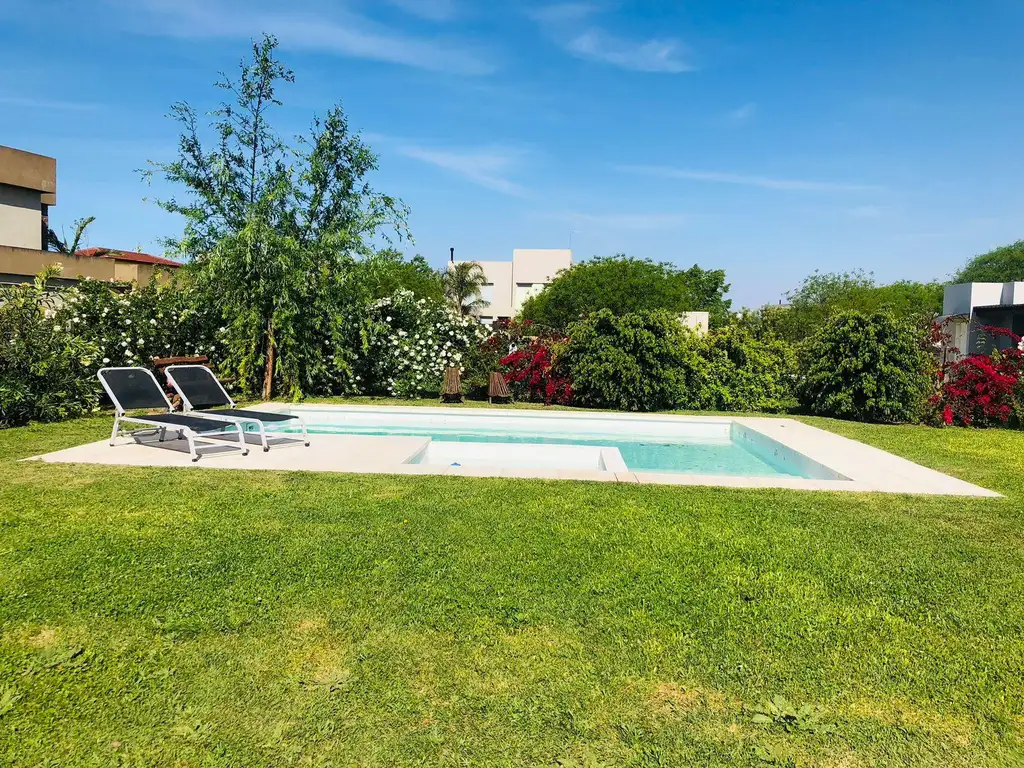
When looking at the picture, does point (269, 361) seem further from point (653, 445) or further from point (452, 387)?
point (653, 445)

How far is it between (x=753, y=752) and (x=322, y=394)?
12605mm

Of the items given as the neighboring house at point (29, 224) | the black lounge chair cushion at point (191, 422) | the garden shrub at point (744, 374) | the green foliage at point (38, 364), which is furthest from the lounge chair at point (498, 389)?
the neighboring house at point (29, 224)

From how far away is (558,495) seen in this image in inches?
227

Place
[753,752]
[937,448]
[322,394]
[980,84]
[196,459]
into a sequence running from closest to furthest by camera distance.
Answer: [753,752]
[196,459]
[937,448]
[322,394]
[980,84]

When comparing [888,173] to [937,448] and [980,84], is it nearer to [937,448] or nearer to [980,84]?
[980,84]

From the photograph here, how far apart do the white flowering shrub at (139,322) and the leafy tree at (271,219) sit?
0.53 metres

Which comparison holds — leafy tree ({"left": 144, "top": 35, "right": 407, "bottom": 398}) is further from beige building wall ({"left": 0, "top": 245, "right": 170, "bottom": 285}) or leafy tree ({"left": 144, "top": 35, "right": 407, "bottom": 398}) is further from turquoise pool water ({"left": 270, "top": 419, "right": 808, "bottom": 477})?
beige building wall ({"left": 0, "top": 245, "right": 170, "bottom": 285})

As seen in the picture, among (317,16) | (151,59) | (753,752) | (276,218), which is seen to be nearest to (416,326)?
(276,218)

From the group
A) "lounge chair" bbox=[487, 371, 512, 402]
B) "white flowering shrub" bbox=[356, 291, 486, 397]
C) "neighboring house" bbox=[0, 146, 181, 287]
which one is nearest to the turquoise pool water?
"lounge chair" bbox=[487, 371, 512, 402]

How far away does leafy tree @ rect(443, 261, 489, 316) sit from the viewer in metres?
54.0

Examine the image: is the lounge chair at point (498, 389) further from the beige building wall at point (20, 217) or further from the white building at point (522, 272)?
the white building at point (522, 272)

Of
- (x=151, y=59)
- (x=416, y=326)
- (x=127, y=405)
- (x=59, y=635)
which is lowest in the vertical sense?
(x=59, y=635)

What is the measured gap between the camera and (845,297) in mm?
57062

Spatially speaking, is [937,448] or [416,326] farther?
[416,326]
